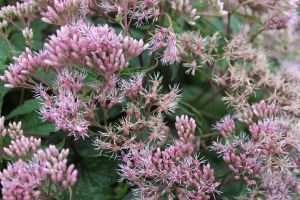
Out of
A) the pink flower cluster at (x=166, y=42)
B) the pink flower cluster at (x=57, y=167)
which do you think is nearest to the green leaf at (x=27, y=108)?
the pink flower cluster at (x=57, y=167)

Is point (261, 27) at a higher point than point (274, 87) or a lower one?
higher

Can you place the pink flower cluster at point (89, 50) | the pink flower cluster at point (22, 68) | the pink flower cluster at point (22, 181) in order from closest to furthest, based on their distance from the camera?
1. the pink flower cluster at point (22, 181)
2. the pink flower cluster at point (89, 50)
3. the pink flower cluster at point (22, 68)

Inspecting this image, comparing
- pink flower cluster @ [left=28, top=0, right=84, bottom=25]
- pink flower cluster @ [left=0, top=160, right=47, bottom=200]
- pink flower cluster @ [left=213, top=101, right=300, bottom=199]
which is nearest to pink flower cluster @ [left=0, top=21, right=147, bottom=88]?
pink flower cluster @ [left=28, top=0, right=84, bottom=25]

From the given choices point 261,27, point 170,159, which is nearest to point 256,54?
point 261,27

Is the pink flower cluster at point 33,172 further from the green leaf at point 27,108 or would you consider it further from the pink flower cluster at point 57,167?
the green leaf at point 27,108

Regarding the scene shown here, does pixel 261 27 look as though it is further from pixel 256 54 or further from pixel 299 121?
pixel 299 121

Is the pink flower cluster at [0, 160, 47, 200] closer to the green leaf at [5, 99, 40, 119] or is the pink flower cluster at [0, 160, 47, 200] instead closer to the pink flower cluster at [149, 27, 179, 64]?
the green leaf at [5, 99, 40, 119]

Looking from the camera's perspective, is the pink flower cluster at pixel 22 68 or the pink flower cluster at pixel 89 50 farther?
the pink flower cluster at pixel 22 68
